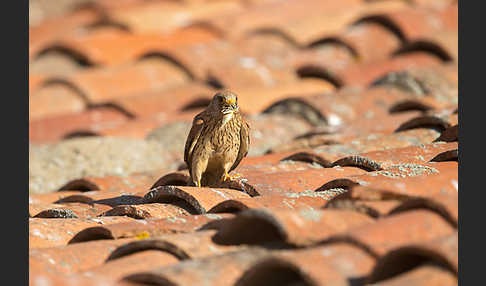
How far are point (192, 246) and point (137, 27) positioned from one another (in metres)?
8.57

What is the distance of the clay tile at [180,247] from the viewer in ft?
9.96

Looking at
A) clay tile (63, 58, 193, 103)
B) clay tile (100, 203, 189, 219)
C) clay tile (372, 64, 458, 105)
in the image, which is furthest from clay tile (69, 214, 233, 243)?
clay tile (63, 58, 193, 103)

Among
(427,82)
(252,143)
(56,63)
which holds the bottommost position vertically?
(252,143)

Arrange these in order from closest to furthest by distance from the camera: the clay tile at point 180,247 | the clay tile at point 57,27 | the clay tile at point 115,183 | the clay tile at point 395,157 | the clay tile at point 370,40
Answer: the clay tile at point 180,247, the clay tile at point 395,157, the clay tile at point 115,183, the clay tile at point 370,40, the clay tile at point 57,27

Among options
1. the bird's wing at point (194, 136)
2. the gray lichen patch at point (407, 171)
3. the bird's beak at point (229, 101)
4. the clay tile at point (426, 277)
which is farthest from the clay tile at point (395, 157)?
the clay tile at point (426, 277)

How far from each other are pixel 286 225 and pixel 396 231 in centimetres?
35

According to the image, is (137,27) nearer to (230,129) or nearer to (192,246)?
(230,129)

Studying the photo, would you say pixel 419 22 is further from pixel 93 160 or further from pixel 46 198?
pixel 46 198

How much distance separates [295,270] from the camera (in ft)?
8.31

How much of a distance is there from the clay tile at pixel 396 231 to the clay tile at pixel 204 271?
276mm

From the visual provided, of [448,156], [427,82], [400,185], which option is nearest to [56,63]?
[427,82]

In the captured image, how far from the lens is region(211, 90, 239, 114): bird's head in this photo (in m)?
4.68

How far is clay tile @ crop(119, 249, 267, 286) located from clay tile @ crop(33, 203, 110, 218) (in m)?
A: 1.47

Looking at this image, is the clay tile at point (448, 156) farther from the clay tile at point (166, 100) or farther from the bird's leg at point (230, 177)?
the clay tile at point (166, 100)
